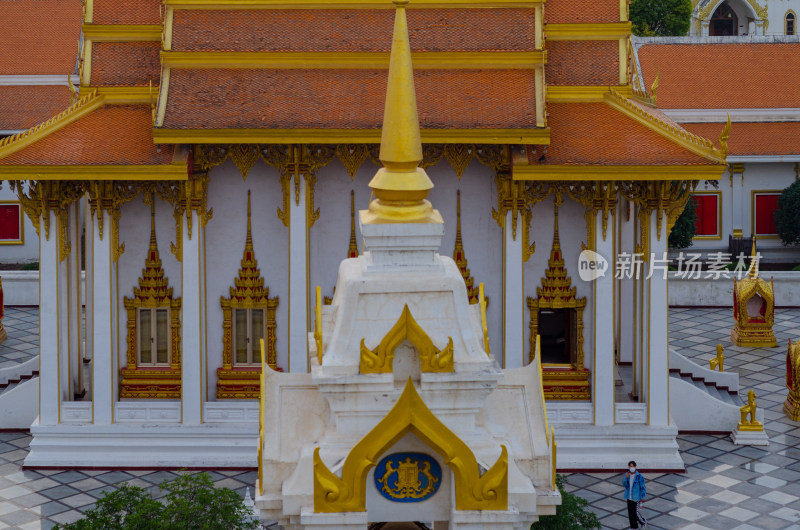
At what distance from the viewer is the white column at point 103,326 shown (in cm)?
2386

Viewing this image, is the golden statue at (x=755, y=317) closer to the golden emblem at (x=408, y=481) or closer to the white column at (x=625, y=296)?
the white column at (x=625, y=296)

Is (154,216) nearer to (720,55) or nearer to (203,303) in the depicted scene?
(203,303)

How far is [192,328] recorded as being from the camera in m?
24.0

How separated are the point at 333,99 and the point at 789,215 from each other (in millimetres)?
21698

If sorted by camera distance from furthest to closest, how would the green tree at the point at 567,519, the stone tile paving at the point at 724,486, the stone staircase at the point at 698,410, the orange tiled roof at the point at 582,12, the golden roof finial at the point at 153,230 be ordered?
the stone staircase at the point at 698,410
the orange tiled roof at the point at 582,12
the golden roof finial at the point at 153,230
the stone tile paving at the point at 724,486
the green tree at the point at 567,519

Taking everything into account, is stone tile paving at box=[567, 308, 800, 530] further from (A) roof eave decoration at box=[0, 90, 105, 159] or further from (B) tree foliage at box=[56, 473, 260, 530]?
(A) roof eave decoration at box=[0, 90, 105, 159]

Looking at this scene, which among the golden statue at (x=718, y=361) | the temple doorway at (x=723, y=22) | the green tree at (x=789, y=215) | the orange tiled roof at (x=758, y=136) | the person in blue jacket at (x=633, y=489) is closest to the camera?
the person in blue jacket at (x=633, y=489)

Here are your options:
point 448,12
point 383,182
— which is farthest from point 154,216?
point 383,182

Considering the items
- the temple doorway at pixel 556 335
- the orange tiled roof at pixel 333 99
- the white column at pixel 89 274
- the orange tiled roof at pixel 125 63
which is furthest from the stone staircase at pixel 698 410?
the orange tiled roof at pixel 125 63

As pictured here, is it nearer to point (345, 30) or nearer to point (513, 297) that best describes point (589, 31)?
point (345, 30)

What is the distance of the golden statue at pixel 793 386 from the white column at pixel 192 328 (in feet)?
36.1

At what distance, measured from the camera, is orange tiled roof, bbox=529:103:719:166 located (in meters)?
23.2

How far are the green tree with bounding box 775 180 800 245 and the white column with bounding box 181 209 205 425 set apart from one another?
72.8 feet

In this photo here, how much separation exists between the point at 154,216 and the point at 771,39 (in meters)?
28.7
